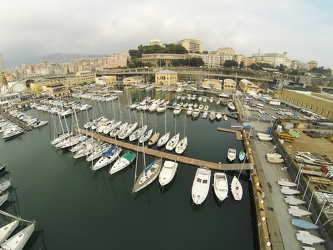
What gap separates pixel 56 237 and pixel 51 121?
34.5m

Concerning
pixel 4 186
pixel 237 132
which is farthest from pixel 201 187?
pixel 4 186

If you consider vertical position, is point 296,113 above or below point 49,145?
above

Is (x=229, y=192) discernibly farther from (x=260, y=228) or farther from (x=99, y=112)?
(x=99, y=112)

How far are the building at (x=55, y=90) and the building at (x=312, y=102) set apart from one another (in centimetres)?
7232

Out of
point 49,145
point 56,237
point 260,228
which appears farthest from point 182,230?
point 49,145

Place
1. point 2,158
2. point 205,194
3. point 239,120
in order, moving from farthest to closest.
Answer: point 239,120 < point 2,158 < point 205,194

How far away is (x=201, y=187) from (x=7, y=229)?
17034mm

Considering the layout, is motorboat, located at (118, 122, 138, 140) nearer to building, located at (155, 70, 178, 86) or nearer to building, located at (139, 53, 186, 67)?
building, located at (155, 70, 178, 86)

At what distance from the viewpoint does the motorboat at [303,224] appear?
46.8 ft

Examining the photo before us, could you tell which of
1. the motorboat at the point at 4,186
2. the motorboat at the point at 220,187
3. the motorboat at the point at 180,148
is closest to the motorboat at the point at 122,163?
the motorboat at the point at 180,148

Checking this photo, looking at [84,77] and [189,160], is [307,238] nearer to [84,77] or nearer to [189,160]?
[189,160]

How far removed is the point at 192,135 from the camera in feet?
116

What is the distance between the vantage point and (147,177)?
70.7 ft

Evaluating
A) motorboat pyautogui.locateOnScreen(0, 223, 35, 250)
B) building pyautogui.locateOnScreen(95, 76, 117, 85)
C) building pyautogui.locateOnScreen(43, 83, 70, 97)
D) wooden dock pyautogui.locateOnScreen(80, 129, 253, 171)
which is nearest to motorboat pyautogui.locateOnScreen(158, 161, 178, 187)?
wooden dock pyautogui.locateOnScreen(80, 129, 253, 171)
